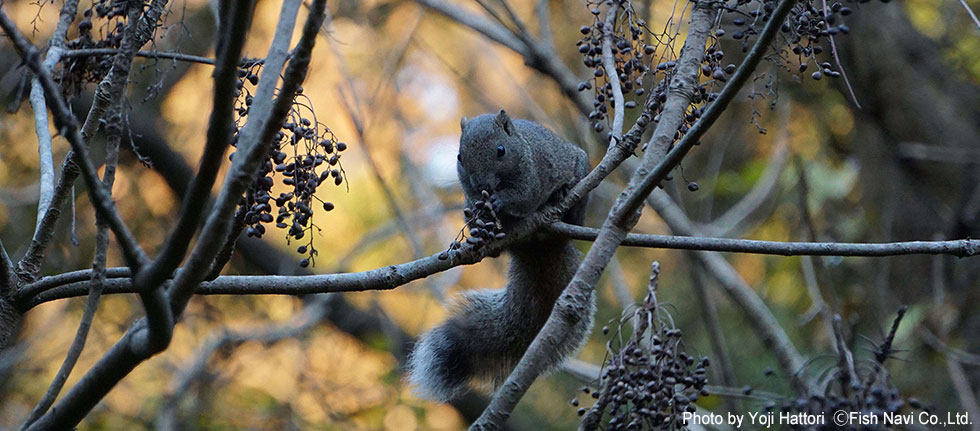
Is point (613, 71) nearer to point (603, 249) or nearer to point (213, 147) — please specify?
point (603, 249)

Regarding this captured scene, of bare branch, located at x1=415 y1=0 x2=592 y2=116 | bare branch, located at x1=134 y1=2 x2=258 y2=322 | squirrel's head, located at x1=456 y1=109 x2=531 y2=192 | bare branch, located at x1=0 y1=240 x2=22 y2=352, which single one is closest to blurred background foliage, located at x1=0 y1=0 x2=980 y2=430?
squirrel's head, located at x1=456 y1=109 x2=531 y2=192

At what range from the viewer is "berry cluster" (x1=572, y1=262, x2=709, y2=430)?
8.24ft

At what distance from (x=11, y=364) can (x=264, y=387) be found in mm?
2262

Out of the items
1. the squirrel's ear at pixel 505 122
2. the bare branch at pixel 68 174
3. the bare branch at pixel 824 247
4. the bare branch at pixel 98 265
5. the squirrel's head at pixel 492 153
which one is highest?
the squirrel's ear at pixel 505 122

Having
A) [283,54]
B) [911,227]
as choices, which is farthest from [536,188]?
[911,227]

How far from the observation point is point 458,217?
27.9 ft

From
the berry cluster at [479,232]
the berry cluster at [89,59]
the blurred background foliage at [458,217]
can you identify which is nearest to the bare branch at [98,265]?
the berry cluster at [89,59]

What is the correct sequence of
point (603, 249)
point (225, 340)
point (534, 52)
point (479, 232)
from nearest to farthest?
1. point (603, 249)
2. point (479, 232)
3. point (534, 52)
4. point (225, 340)

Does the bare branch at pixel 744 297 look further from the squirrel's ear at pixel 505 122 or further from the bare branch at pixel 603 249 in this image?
the bare branch at pixel 603 249

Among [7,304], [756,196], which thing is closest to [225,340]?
[7,304]

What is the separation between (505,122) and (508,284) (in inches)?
34.9

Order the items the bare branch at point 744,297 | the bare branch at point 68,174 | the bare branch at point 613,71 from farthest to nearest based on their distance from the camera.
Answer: the bare branch at point 744,297
the bare branch at point 613,71
the bare branch at point 68,174

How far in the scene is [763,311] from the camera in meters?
4.95

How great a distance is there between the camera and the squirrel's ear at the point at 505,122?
436cm
